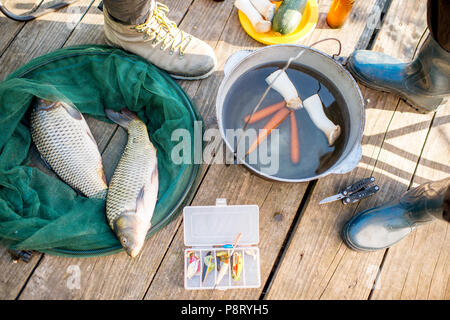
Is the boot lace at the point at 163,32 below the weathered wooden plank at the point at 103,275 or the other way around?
the other way around

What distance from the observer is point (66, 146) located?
167 cm

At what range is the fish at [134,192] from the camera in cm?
157

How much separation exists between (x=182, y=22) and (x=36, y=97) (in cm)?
90

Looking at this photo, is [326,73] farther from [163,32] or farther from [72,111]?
[72,111]

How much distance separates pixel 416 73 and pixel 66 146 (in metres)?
1.75

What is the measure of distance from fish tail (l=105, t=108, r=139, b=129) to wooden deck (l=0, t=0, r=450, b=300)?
0.20 ft

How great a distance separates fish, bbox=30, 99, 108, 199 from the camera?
167 centimetres

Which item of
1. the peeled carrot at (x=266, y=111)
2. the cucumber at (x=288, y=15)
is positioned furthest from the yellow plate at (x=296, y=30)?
the peeled carrot at (x=266, y=111)

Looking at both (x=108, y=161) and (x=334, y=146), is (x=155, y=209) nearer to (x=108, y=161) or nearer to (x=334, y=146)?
(x=108, y=161)

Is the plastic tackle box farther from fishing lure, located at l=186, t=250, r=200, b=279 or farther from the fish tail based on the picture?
the fish tail

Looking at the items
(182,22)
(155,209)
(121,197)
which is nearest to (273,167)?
(155,209)

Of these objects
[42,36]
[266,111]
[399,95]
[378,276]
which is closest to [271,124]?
[266,111]

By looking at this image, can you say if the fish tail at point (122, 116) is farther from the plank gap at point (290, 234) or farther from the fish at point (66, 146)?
the plank gap at point (290, 234)

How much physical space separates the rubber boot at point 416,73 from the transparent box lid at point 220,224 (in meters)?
0.95
